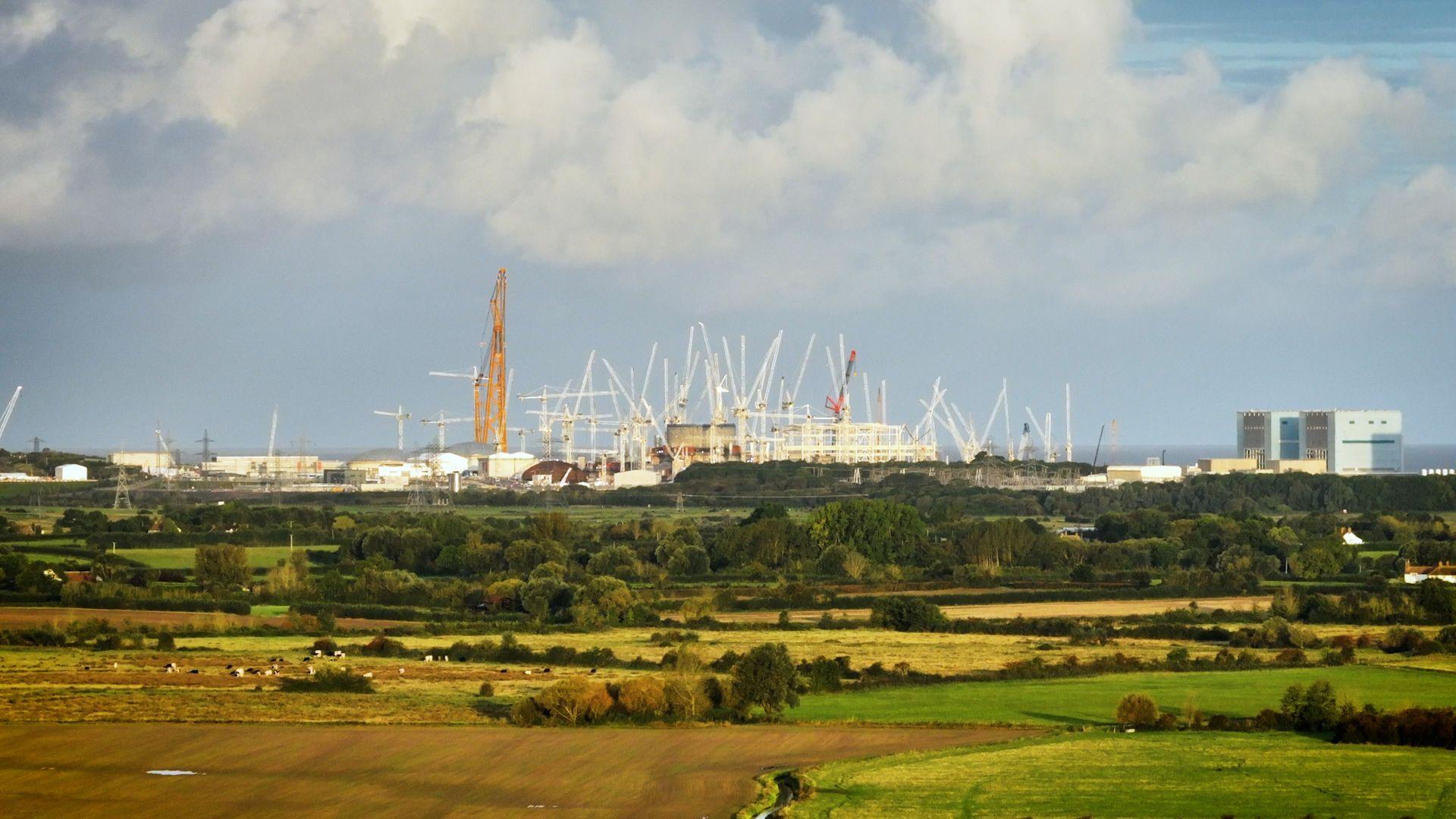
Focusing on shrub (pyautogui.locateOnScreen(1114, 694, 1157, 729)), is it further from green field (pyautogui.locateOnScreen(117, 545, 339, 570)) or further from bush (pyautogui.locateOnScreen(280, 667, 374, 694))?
green field (pyautogui.locateOnScreen(117, 545, 339, 570))

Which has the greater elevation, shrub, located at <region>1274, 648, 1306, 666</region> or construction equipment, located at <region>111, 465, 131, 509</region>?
construction equipment, located at <region>111, 465, 131, 509</region>

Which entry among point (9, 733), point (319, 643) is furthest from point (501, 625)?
point (9, 733)

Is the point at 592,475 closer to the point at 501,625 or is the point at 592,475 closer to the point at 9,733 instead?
the point at 501,625

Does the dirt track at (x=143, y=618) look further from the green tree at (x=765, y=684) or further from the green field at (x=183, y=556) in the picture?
the green tree at (x=765, y=684)

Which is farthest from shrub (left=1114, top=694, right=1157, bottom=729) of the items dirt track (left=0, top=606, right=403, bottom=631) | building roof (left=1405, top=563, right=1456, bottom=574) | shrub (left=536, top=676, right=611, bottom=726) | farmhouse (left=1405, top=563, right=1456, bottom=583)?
building roof (left=1405, top=563, right=1456, bottom=574)

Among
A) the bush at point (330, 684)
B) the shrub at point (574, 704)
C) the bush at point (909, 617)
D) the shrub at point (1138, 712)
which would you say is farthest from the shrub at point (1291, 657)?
the bush at point (330, 684)

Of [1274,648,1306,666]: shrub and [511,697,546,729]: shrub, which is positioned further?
[1274,648,1306,666]: shrub
